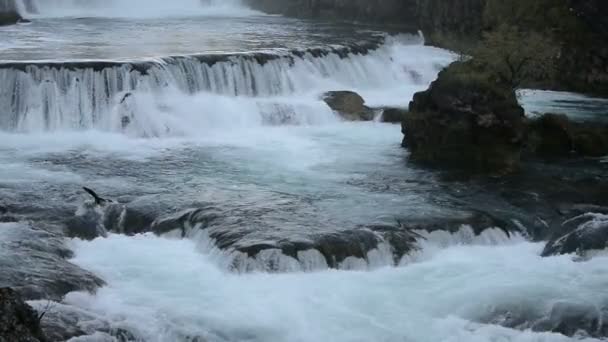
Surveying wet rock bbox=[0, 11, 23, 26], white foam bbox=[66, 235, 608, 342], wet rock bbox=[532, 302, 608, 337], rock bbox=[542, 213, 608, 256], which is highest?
wet rock bbox=[0, 11, 23, 26]

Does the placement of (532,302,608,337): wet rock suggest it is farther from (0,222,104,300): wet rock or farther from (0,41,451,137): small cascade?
(0,41,451,137): small cascade

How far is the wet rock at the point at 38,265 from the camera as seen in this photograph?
1345 cm

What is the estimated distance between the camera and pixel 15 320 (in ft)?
30.6

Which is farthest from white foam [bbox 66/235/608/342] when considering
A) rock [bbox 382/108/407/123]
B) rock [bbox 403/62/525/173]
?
rock [bbox 382/108/407/123]

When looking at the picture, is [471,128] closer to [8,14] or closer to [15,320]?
[15,320]

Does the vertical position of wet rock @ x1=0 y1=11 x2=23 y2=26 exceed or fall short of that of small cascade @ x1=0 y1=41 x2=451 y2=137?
it exceeds it

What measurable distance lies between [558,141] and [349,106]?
24.4ft

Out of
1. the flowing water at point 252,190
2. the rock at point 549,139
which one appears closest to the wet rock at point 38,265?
the flowing water at point 252,190

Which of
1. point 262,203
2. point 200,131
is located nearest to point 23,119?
point 200,131

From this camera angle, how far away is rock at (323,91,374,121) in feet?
91.2

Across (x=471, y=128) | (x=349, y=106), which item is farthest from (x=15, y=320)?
(x=349, y=106)

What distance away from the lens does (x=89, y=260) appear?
601 inches

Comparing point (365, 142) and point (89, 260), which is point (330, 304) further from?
point (365, 142)

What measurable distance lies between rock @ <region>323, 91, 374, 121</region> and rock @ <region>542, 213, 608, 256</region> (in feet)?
37.8
